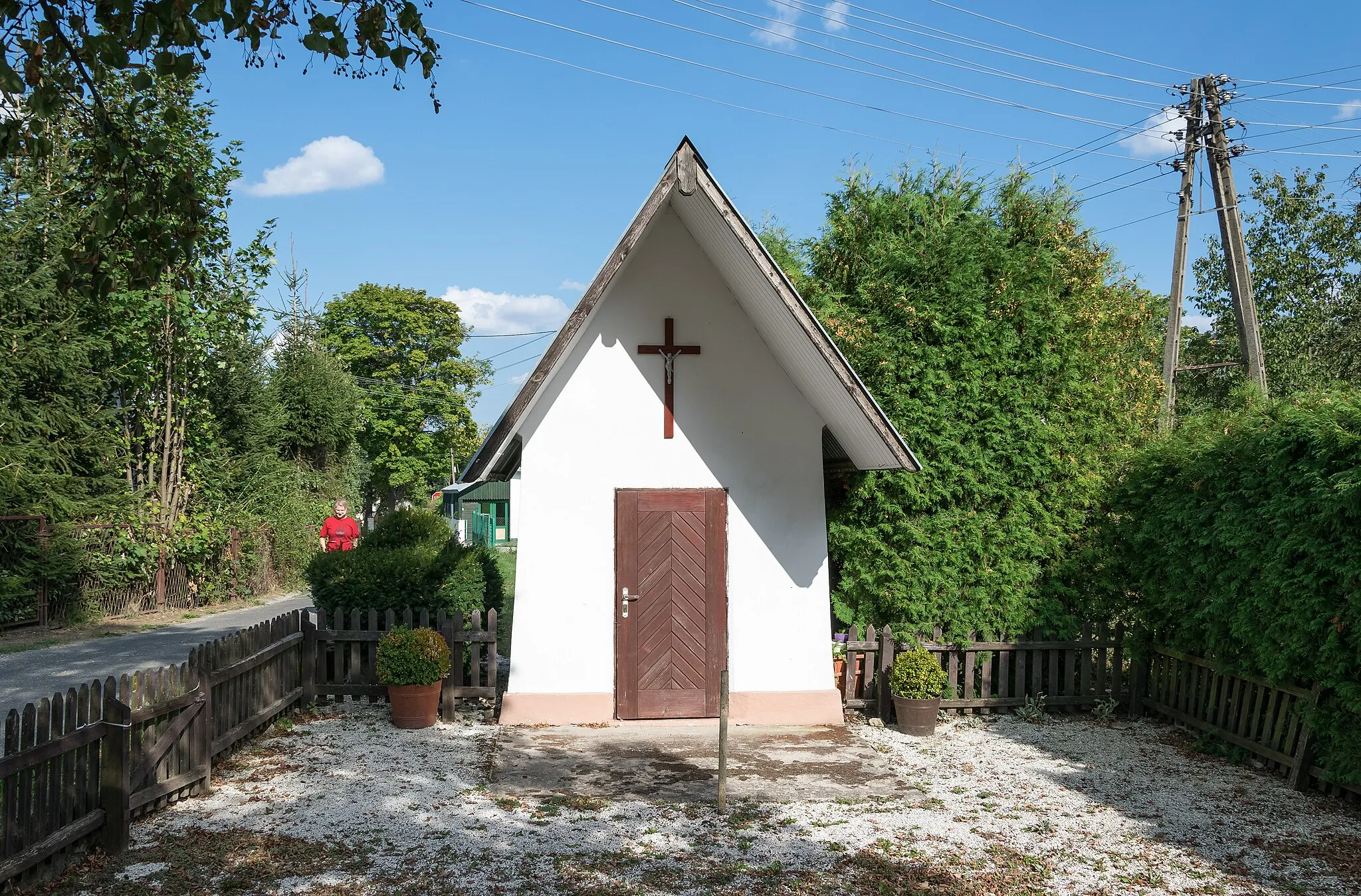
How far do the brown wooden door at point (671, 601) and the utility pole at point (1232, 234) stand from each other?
31.0ft

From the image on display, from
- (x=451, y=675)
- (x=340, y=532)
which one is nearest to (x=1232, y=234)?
(x=451, y=675)

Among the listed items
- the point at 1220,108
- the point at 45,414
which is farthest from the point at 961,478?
the point at 45,414

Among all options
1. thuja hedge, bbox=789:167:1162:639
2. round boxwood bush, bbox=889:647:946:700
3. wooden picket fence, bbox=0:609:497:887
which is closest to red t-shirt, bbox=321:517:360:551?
wooden picket fence, bbox=0:609:497:887

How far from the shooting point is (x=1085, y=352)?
34.4ft

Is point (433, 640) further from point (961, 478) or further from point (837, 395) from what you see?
point (961, 478)

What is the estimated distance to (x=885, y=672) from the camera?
10.0m

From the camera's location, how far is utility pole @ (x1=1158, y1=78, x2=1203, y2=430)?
17.5m

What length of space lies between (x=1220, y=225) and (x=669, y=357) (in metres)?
11.3

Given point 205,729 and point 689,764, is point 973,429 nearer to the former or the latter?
point 689,764

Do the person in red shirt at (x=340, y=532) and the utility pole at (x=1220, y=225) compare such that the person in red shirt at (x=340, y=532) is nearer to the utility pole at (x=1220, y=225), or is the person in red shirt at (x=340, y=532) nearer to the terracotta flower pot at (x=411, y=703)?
the terracotta flower pot at (x=411, y=703)

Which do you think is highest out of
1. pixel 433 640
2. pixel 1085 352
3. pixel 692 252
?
pixel 692 252

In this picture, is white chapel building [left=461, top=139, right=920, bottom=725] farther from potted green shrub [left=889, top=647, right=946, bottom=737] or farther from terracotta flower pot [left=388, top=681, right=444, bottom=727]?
terracotta flower pot [left=388, top=681, right=444, bottom=727]

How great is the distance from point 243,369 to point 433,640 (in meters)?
14.4

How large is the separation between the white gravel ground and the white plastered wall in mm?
1577
